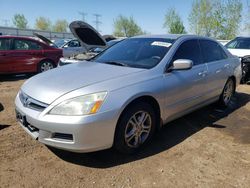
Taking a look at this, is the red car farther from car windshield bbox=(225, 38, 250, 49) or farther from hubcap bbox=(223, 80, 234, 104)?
car windshield bbox=(225, 38, 250, 49)

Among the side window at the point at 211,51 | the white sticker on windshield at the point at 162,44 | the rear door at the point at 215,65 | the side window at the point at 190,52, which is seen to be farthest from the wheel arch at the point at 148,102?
the side window at the point at 211,51

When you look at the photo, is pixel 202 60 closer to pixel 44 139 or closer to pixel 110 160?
pixel 110 160

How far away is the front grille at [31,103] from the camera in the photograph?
9.80 ft

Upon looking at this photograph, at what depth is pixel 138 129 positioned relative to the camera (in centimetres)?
346

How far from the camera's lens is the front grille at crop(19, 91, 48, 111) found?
2.99 m

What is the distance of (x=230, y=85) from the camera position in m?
5.76

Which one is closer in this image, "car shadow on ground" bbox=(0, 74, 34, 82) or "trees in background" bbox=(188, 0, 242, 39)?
"car shadow on ground" bbox=(0, 74, 34, 82)

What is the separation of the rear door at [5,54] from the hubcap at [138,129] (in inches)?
260

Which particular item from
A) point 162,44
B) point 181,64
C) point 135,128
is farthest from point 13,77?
point 181,64

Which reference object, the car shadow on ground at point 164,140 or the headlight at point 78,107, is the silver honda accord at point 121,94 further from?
the car shadow on ground at point 164,140

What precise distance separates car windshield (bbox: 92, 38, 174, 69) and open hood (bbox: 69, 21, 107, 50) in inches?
95.9

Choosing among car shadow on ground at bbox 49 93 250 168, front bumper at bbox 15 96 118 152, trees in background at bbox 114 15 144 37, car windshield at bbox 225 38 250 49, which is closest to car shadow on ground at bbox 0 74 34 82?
car shadow on ground at bbox 49 93 250 168

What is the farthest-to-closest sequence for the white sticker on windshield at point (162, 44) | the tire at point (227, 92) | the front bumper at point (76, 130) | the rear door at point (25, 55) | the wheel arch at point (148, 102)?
the rear door at point (25, 55) → the tire at point (227, 92) → the white sticker on windshield at point (162, 44) → the wheel arch at point (148, 102) → the front bumper at point (76, 130)

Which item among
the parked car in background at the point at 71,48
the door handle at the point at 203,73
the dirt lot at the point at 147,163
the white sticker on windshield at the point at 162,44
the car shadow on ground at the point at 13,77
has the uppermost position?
the white sticker on windshield at the point at 162,44
